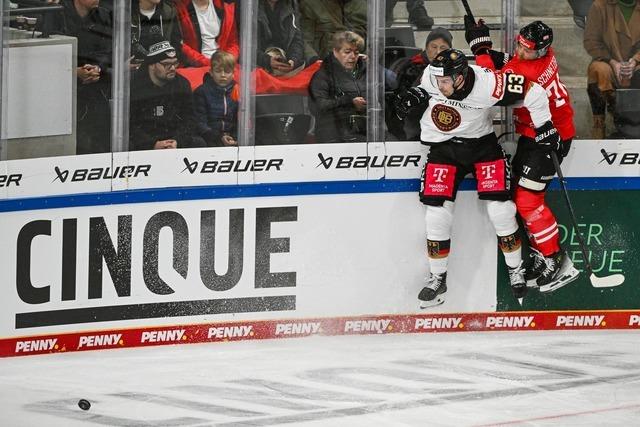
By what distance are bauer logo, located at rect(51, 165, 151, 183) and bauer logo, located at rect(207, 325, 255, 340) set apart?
3.22ft

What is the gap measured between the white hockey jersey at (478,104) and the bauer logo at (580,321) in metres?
1.24

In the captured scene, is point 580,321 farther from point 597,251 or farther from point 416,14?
point 416,14

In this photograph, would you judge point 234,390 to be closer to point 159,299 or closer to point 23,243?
point 159,299

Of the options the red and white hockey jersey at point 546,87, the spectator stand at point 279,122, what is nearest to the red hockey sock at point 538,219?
the red and white hockey jersey at point 546,87

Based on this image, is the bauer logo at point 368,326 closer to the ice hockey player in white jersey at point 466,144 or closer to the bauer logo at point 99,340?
the ice hockey player in white jersey at point 466,144

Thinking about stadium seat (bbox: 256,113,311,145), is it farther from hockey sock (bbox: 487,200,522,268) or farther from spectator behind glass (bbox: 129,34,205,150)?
hockey sock (bbox: 487,200,522,268)

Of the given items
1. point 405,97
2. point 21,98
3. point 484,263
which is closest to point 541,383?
point 484,263

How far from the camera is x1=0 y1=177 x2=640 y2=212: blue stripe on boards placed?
7.63 meters

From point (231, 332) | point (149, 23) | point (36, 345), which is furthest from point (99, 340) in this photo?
point (149, 23)

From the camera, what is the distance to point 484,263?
27.1 feet

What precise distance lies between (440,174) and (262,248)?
1107 millimetres

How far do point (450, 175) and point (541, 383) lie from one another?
1381mm

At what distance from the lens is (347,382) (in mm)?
7219

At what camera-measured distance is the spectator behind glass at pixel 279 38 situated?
789cm
